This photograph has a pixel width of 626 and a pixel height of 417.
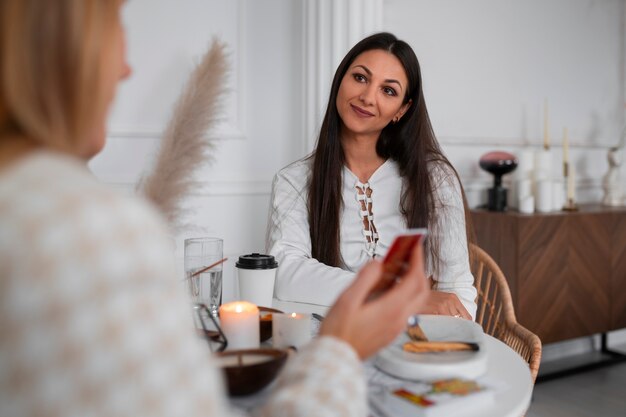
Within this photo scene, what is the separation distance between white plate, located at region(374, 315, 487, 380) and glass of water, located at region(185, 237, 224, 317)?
47cm

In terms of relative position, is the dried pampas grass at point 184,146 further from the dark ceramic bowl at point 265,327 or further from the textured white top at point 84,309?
the textured white top at point 84,309

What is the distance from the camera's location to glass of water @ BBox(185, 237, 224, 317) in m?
1.29

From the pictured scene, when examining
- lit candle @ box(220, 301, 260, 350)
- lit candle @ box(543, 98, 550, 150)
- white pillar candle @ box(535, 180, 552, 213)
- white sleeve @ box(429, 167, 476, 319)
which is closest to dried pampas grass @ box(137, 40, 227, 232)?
lit candle @ box(220, 301, 260, 350)

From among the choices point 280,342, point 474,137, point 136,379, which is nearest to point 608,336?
point 474,137

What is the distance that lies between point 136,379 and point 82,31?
282 millimetres

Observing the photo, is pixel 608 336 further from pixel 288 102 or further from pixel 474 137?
pixel 288 102

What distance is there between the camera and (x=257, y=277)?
134 cm

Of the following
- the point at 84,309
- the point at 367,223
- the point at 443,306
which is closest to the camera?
the point at 84,309

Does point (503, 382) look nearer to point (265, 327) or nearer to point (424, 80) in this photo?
point (265, 327)

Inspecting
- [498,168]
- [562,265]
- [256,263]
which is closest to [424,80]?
[498,168]

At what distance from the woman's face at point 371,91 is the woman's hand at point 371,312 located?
4.16 ft

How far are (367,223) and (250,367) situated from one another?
1.16 metres

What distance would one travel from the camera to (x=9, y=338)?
0.44 metres

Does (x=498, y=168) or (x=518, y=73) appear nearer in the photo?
(x=498, y=168)
